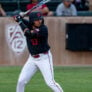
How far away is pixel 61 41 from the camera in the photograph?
48.6ft

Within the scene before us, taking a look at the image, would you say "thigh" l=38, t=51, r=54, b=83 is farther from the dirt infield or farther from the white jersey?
the white jersey

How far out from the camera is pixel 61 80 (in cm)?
1174

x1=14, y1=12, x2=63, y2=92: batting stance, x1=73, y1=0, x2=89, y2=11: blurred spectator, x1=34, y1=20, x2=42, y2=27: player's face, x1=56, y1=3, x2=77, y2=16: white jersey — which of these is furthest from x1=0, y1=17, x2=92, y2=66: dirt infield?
x1=34, y1=20, x2=42, y2=27: player's face

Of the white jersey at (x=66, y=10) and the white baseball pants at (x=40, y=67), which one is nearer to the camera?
the white baseball pants at (x=40, y=67)

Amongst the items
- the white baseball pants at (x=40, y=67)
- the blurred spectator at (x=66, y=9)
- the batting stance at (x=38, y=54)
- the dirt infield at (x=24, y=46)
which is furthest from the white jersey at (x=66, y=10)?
the white baseball pants at (x=40, y=67)

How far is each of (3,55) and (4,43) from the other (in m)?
0.34

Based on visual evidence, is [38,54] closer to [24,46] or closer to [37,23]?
[37,23]

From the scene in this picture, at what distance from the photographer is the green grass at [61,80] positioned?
10703mm

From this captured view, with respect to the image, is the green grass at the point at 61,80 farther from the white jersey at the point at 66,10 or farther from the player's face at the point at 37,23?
the player's face at the point at 37,23

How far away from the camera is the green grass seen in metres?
10.7

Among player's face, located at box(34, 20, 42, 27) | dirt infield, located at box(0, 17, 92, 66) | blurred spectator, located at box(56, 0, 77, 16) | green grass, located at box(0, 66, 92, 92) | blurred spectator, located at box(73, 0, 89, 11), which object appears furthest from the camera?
blurred spectator, located at box(73, 0, 89, 11)

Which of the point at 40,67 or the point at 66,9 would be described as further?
the point at 66,9

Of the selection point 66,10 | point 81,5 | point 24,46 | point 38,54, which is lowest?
point 24,46

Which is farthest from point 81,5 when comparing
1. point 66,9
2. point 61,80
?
point 61,80
